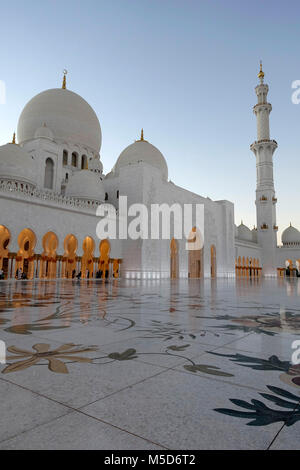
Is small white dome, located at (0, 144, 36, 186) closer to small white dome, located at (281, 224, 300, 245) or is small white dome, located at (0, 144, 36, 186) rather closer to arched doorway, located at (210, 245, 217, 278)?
arched doorway, located at (210, 245, 217, 278)

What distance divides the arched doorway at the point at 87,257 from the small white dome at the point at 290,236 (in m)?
23.2

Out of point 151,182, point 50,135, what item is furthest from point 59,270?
point 50,135

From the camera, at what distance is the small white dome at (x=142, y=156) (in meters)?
20.2

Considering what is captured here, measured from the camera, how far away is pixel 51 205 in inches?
494

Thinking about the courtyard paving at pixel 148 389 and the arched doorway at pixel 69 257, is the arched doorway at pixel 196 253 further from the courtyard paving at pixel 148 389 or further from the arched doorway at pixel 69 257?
the courtyard paving at pixel 148 389

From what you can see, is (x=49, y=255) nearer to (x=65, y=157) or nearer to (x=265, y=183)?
(x=65, y=157)

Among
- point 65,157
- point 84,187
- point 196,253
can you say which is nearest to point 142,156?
point 65,157

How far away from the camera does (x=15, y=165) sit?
44.7 feet

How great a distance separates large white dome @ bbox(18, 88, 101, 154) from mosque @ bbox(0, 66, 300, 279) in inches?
2.3

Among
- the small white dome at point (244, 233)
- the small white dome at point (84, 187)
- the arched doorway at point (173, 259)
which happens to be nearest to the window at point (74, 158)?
the small white dome at point (84, 187)

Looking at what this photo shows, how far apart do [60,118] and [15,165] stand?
20.0 ft

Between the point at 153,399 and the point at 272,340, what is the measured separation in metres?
1.05

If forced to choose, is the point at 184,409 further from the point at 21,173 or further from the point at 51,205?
the point at 21,173

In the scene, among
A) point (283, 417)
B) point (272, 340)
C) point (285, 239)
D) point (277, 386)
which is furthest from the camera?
point (285, 239)
